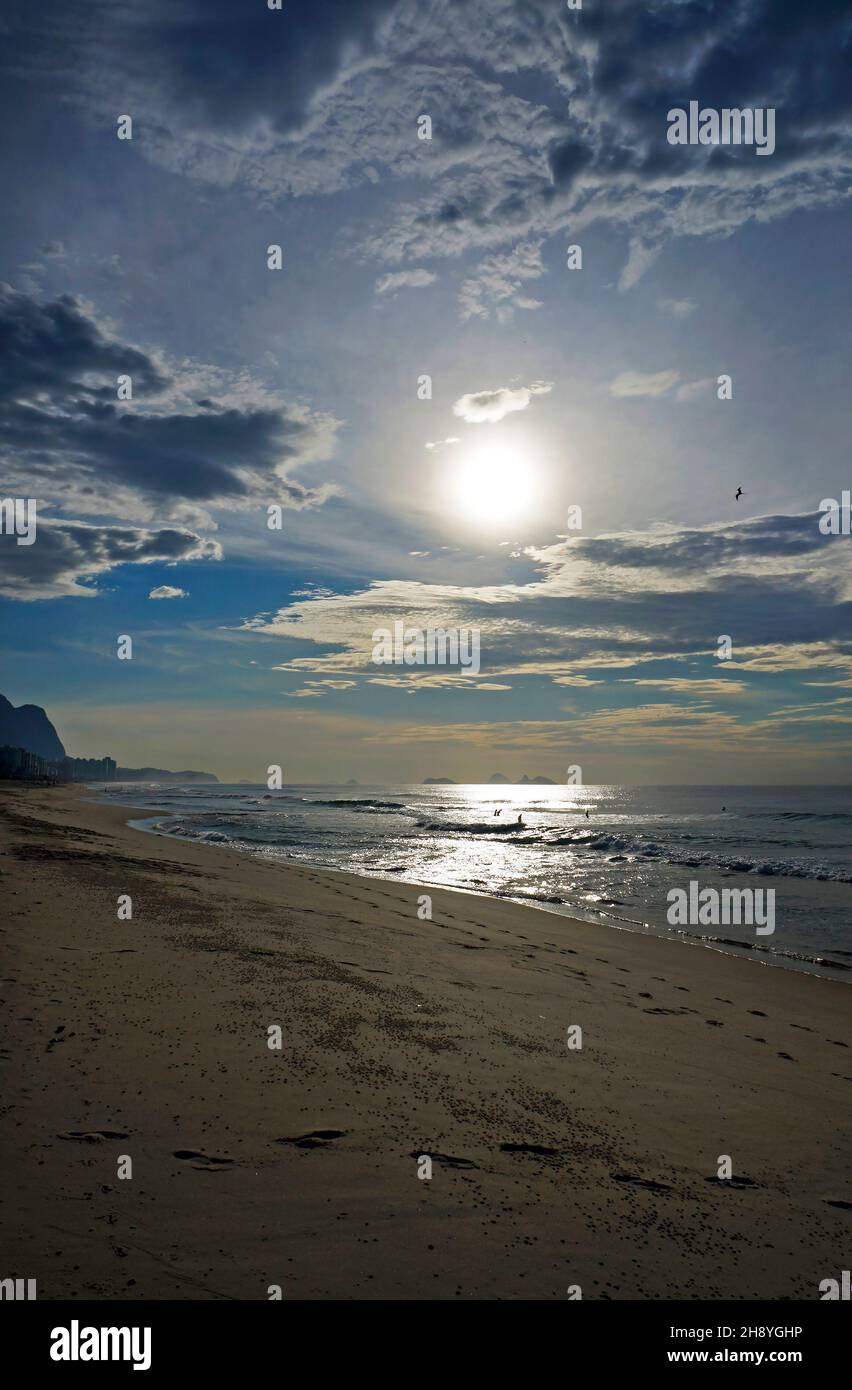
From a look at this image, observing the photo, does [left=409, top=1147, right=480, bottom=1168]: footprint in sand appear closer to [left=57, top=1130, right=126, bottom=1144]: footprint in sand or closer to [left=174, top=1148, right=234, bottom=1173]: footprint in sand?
[left=174, top=1148, right=234, bottom=1173]: footprint in sand

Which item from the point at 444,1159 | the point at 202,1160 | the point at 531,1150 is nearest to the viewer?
the point at 202,1160

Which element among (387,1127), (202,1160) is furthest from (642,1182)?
(202,1160)

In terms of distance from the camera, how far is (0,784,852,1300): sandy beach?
4.23 meters

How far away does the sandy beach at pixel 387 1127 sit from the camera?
13.9 feet

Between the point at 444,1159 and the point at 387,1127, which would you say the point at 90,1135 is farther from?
the point at 444,1159

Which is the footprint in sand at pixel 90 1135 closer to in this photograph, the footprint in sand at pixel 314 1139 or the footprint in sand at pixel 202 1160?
the footprint in sand at pixel 202 1160

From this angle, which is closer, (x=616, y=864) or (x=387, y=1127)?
(x=387, y=1127)

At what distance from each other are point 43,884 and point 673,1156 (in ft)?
42.7

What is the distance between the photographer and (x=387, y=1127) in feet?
18.8

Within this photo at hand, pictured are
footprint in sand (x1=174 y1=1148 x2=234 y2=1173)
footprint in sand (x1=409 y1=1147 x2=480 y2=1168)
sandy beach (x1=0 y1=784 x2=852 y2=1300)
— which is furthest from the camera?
footprint in sand (x1=409 y1=1147 x2=480 y2=1168)

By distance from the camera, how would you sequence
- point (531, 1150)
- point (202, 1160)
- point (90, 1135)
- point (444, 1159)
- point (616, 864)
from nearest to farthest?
point (202, 1160) → point (90, 1135) → point (444, 1159) → point (531, 1150) → point (616, 864)

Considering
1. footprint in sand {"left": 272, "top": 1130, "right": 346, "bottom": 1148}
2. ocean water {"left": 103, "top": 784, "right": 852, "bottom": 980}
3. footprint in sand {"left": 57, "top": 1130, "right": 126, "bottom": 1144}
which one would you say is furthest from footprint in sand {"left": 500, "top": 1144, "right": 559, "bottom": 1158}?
ocean water {"left": 103, "top": 784, "right": 852, "bottom": 980}

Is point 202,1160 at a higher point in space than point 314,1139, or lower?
higher
